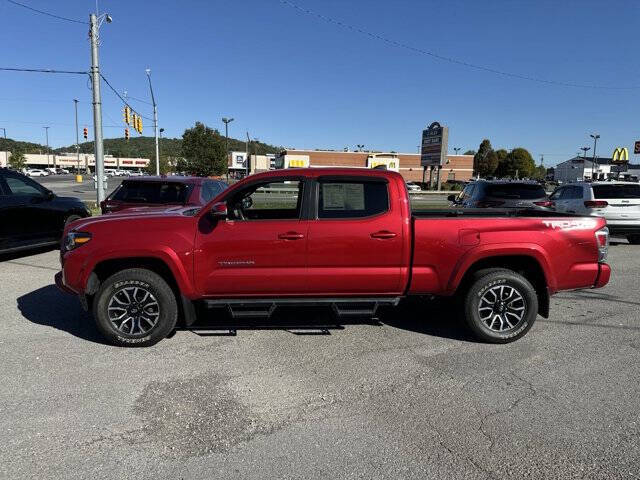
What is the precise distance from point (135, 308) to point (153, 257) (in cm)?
56

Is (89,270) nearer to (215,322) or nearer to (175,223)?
(175,223)

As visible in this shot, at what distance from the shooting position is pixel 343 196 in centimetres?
482

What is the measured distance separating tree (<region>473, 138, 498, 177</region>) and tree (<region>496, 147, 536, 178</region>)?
237 centimetres

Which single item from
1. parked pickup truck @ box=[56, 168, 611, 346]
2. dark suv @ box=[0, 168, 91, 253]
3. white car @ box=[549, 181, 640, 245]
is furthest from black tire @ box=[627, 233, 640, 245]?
dark suv @ box=[0, 168, 91, 253]

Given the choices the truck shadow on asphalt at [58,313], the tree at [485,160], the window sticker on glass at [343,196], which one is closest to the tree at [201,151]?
the truck shadow on asphalt at [58,313]

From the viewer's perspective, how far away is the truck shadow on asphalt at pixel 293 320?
5066mm

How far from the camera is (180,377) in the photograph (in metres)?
3.96

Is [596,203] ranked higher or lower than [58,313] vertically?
higher

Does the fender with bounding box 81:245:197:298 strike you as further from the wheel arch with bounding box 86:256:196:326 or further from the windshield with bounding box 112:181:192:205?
Answer: the windshield with bounding box 112:181:192:205

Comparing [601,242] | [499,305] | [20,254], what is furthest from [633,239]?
[20,254]

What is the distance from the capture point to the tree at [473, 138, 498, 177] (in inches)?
4003

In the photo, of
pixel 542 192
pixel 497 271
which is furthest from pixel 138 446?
pixel 542 192

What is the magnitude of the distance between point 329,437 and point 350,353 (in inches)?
57.4

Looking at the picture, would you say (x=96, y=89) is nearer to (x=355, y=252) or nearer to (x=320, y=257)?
(x=320, y=257)
